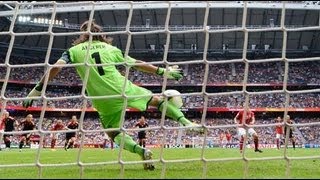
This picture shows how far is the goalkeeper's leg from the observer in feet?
18.2

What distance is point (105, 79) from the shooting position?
573 centimetres

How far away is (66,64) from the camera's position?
549 centimetres

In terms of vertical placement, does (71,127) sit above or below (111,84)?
below

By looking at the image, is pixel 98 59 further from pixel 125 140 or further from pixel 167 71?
pixel 125 140

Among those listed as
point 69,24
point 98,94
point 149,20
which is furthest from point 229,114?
point 98,94

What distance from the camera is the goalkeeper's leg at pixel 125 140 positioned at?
18.2 ft

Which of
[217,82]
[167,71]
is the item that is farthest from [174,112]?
[217,82]

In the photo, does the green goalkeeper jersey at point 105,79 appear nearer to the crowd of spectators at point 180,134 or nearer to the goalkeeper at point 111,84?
the goalkeeper at point 111,84

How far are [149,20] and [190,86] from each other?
227 inches

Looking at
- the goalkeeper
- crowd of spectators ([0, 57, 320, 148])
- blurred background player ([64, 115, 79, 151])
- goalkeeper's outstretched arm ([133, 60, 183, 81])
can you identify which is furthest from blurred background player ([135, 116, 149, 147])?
crowd of spectators ([0, 57, 320, 148])

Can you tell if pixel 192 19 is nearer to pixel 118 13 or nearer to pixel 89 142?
pixel 118 13

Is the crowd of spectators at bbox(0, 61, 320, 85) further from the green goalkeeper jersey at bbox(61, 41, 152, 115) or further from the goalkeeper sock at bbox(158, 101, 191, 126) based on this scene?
the goalkeeper sock at bbox(158, 101, 191, 126)

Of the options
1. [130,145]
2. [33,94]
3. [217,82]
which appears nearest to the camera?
[33,94]

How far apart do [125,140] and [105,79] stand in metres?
0.74
